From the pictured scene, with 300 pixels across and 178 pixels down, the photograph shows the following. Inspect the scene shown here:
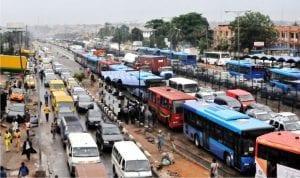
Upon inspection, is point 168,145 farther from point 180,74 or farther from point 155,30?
point 155,30

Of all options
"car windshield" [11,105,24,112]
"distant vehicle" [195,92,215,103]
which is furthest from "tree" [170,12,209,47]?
"car windshield" [11,105,24,112]

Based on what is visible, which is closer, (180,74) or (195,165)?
(195,165)

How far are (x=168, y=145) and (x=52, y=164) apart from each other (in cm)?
701

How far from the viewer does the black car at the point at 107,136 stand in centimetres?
2738

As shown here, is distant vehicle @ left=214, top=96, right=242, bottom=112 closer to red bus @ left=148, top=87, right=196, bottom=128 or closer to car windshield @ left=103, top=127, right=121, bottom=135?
red bus @ left=148, top=87, right=196, bottom=128

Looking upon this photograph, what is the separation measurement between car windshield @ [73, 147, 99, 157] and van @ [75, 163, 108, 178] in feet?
3.21

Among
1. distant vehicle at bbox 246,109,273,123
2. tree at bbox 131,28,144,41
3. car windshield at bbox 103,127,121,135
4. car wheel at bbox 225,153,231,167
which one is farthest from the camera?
tree at bbox 131,28,144,41

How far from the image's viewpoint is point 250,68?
177 feet

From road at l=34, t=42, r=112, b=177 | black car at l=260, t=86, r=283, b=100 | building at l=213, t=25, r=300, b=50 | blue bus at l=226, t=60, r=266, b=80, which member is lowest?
road at l=34, t=42, r=112, b=177

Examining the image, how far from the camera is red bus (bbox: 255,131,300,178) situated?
60.5 ft

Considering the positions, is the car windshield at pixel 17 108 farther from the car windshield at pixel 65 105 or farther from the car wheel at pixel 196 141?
the car wheel at pixel 196 141

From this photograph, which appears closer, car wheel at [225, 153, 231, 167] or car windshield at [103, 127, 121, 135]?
car wheel at [225, 153, 231, 167]

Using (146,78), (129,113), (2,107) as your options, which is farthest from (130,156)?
(146,78)

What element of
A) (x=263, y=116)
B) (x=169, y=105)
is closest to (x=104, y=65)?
(x=169, y=105)
